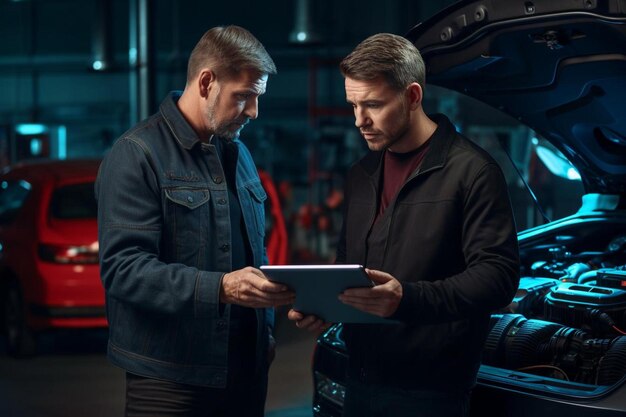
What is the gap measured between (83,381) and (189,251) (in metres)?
5.15

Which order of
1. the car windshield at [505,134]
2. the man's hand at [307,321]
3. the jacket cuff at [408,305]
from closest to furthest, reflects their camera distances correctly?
the jacket cuff at [408,305] → the man's hand at [307,321] → the car windshield at [505,134]

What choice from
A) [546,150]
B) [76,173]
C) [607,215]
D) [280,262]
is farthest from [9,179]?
[607,215]

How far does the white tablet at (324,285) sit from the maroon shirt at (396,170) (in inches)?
14.3

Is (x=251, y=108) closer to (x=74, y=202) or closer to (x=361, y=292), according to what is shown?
(x=361, y=292)

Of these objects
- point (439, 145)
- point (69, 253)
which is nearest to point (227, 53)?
point (439, 145)

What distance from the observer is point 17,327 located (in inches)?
361

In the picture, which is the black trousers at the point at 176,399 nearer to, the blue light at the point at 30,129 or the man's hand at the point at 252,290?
the man's hand at the point at 252,290

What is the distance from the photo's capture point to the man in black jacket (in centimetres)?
302

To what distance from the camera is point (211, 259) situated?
3.26m

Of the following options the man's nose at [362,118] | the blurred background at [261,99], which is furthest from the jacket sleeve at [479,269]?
the blurred background at [261,99]

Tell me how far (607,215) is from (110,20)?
54.7 feet

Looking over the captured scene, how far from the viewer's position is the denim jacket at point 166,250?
310 centimetres

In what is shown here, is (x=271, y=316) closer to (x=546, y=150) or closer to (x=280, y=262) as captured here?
(x=546, y=150)

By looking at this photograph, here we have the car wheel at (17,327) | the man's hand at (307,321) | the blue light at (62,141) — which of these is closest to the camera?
the man's hand at (307,321)
